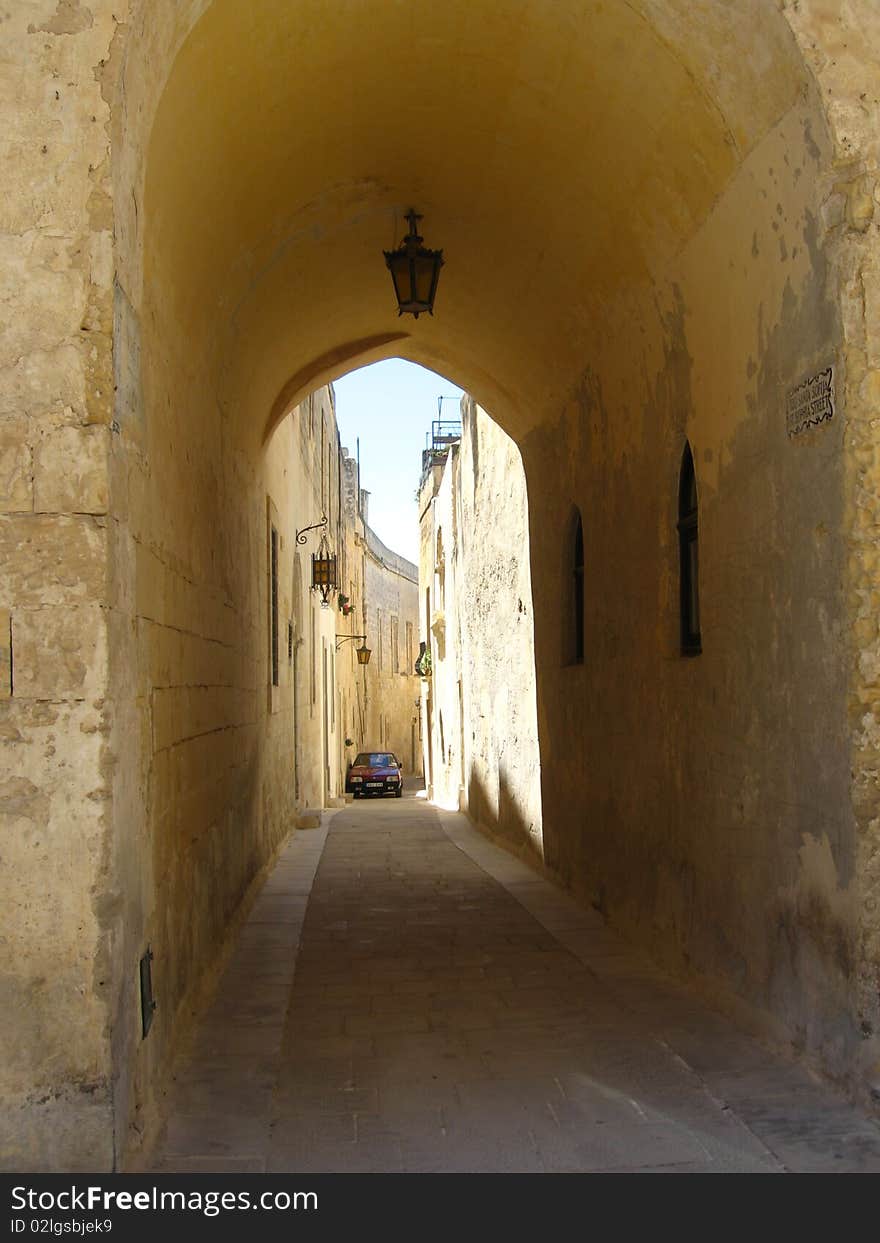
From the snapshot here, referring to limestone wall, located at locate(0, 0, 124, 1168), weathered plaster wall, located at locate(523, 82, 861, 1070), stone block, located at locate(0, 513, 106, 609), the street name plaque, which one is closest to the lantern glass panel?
weathered plaster wall, located at locate(523, 82, 861, 1070)

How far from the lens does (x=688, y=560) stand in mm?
5727

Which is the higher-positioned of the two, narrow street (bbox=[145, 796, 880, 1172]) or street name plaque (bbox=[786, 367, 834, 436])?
street name plaque (bbox=[786, 367, 834, 436])

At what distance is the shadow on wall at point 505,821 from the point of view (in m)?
9.98

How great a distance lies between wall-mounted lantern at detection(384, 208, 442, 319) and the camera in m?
6.53

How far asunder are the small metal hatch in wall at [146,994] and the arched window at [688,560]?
10.00 ft

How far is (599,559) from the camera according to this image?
7.33m

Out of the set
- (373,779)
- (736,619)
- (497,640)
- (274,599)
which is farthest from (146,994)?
(373,779)

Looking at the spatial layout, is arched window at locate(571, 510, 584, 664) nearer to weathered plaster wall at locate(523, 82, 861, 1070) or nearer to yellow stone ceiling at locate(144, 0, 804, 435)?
weathered plaster wall at locate(523, 82, 861, 1070)

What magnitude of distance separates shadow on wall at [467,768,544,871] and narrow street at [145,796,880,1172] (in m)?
2.65

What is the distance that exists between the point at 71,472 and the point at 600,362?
4.47 m

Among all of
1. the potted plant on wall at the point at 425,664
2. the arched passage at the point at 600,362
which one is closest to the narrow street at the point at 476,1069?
the arched passage at the point at 600,362

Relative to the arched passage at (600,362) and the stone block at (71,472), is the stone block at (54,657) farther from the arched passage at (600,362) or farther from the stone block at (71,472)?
the stone block at (71,472)
